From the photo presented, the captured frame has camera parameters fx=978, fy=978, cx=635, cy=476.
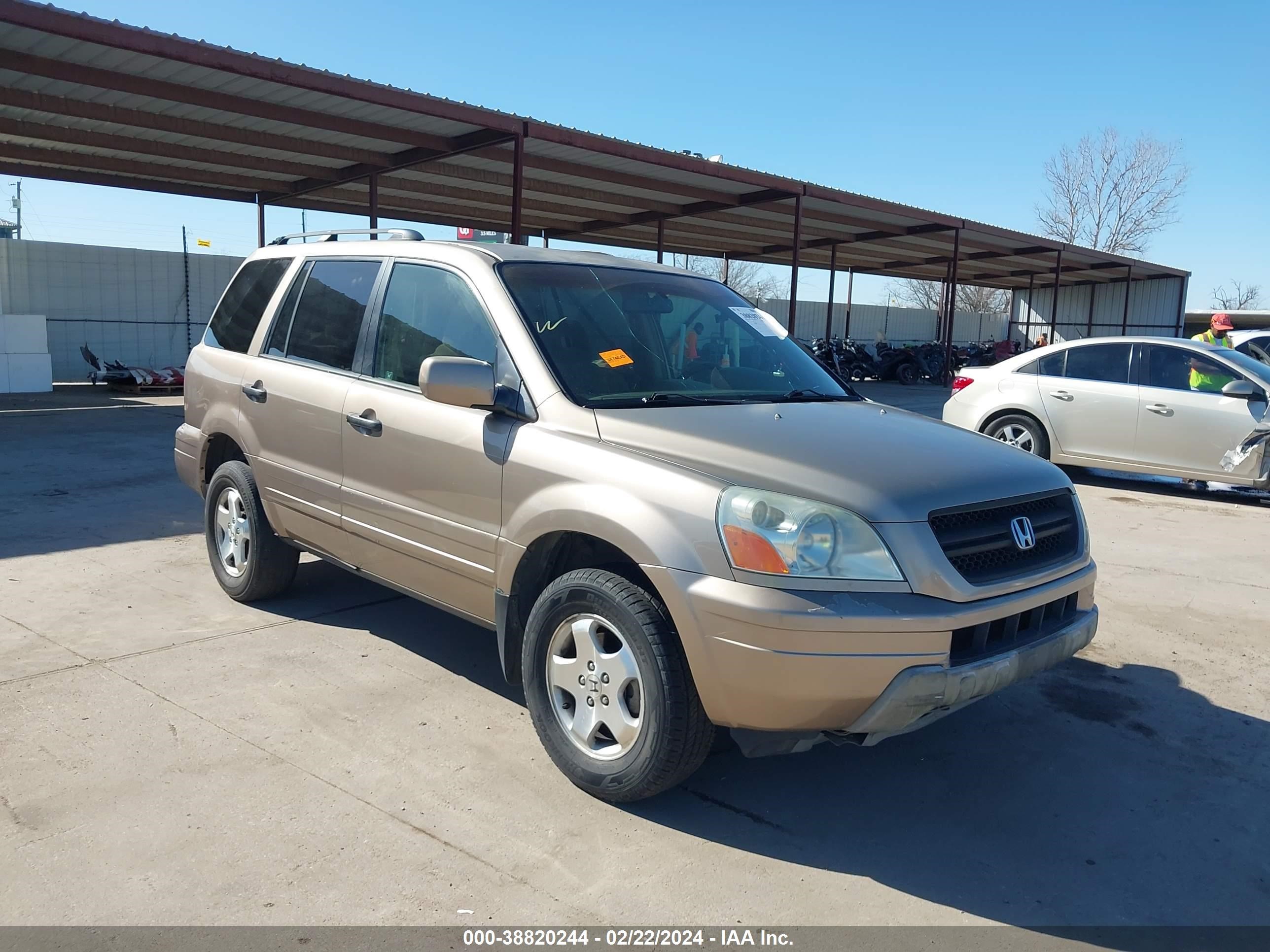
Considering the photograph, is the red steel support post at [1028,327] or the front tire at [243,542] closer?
the front tire at [243,542]

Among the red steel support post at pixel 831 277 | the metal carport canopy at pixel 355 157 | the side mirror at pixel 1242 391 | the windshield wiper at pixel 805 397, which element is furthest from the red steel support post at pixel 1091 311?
the windshield wiper at pixel 805 397

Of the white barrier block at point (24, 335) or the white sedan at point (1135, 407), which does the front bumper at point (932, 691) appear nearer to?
the white sedan at point (1135, 407)

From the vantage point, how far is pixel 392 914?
2.69m

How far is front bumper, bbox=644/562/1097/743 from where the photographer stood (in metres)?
2.81

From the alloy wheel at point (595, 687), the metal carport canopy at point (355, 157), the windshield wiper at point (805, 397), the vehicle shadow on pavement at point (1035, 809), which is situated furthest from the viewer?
the metal carport canopy at point (355, 157)

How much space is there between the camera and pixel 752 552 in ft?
9.46

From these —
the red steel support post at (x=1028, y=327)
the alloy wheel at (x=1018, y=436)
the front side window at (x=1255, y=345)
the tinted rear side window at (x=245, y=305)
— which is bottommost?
the alloy wheel at (x=1018, y=436)

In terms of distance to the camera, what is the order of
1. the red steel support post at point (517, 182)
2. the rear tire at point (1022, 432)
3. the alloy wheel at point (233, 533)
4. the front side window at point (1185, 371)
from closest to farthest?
the alloy wheel at point (233, 533), the front side window at point (1185, 371), the rear tire at point (1022, 432), the red steel support post at point (517, 182)

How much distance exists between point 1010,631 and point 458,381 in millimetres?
2057

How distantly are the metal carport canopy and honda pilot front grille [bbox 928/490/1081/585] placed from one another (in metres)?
9.53

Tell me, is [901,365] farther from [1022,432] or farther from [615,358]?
[615,358]

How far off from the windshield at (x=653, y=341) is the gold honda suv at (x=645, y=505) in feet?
0.05

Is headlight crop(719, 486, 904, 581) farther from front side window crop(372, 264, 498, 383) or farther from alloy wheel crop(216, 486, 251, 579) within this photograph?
alloy wheel crop(216, 486, 251, 579)

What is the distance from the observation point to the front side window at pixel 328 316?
4.51m
